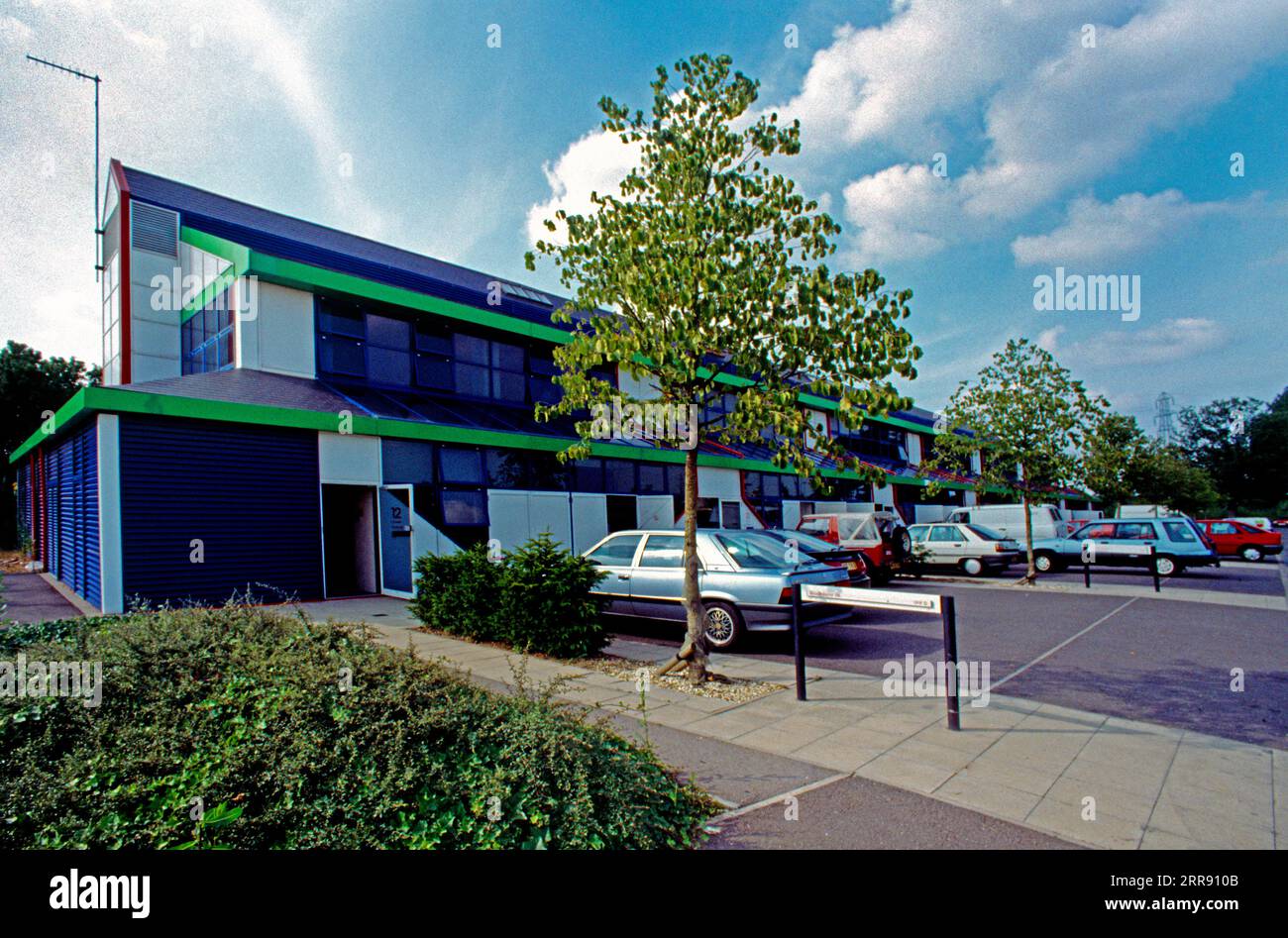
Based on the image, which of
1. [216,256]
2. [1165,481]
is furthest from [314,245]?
[1165,481]

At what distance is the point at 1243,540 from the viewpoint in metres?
27.3

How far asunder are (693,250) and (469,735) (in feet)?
16.2

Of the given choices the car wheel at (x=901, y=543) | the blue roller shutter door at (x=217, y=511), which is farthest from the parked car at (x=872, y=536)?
the blue roller shutter door at (x=217, y=511)

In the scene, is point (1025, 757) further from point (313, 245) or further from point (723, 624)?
point (313, 245)

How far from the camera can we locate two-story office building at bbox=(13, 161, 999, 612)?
1209 cm

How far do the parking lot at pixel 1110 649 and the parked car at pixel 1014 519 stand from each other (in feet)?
34.2

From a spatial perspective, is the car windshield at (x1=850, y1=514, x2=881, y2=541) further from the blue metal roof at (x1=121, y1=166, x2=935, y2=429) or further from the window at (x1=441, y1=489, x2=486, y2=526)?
the window at (x1=441, y1=489, x2=486, y2=526)

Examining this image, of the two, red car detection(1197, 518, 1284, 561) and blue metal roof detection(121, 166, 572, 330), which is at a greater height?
blue metal roof detection(121, 166, 572, 330)

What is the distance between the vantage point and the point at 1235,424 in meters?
89.0

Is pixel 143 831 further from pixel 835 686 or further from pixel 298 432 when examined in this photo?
pixel 298 432

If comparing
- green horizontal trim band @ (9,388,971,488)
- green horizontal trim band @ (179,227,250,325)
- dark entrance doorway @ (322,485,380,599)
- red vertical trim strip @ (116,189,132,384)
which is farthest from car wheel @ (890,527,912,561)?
red vertical trim strip @ (116,189,132,384)

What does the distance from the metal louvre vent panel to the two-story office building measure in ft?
0.16

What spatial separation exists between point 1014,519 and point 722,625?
22568 mm

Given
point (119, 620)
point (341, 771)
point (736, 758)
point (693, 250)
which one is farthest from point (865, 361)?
point (119, 620)
